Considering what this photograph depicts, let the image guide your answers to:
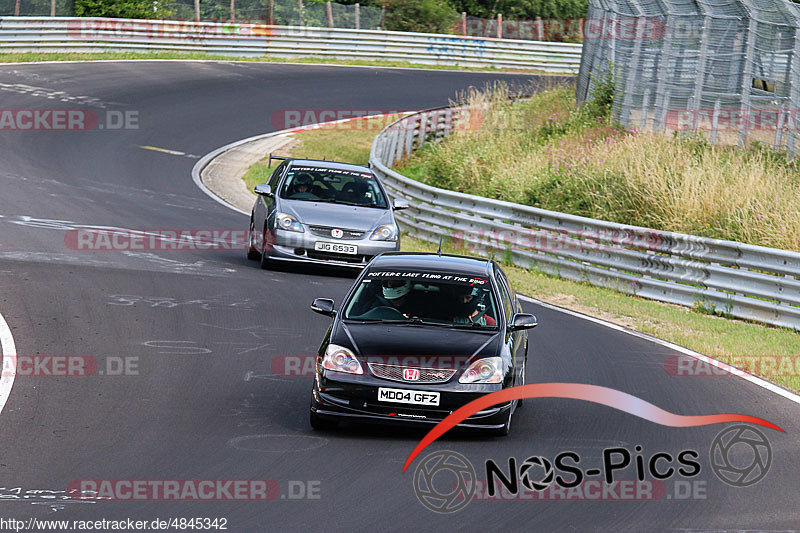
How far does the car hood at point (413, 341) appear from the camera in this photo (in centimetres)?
947

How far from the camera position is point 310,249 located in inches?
717

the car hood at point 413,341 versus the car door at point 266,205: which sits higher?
the car hood at point 413,341

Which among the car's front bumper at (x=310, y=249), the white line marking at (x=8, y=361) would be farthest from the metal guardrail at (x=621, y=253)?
the white line marking at (x=8, y=361)

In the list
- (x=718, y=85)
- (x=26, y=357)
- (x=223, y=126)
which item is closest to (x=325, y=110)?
(x=223, y=126)

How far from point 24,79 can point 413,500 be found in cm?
3352

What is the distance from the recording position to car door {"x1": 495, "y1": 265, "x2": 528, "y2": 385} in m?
10.1

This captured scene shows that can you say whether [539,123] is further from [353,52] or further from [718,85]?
[353,52]

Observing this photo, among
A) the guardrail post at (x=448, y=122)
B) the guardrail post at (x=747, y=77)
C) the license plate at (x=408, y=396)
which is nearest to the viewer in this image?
the license plate at (x=408, y=396)

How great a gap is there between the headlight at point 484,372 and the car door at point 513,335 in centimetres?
43

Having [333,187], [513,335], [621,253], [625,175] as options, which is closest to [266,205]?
[333,187]

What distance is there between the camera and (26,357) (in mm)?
11641
